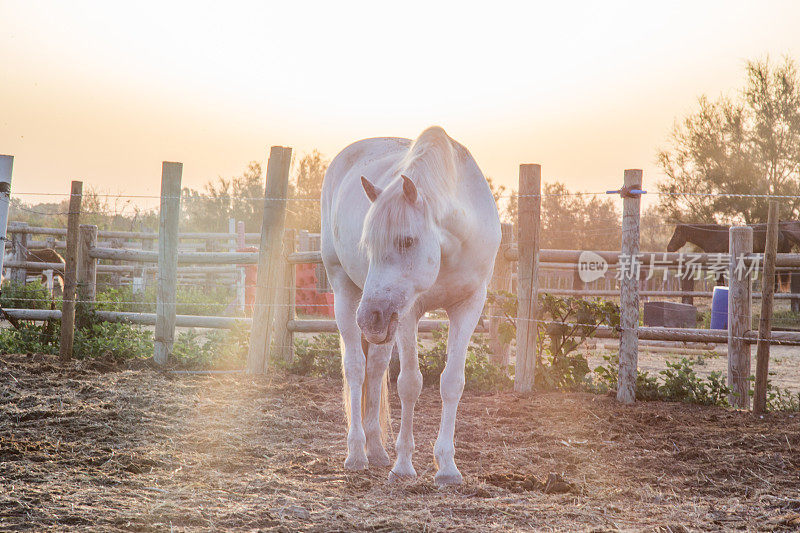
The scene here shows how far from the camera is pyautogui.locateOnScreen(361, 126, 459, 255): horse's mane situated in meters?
3.11

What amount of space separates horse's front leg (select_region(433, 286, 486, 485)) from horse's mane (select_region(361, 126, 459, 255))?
2.03ft

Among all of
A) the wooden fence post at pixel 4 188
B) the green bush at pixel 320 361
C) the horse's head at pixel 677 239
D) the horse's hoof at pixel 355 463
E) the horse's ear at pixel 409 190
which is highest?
the horse's head at pixel 677 239

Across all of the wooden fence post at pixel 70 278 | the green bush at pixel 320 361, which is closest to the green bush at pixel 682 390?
the green bush at pixel 320 361

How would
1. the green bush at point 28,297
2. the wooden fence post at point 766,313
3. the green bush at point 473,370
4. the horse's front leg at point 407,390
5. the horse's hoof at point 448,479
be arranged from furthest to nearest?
the green bush at point 28,297 < the green bush at point 473,370 < the wooden fence post at point 766,313 < the horse's front leg at point 407,390 < the horse's hoof at point 448,479

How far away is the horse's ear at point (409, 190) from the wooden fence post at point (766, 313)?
378 centimetres

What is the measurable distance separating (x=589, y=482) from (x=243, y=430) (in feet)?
7.30

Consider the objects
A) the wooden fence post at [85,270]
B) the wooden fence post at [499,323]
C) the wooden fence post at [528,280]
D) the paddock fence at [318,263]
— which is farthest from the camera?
the wooden fence post at [85,270]

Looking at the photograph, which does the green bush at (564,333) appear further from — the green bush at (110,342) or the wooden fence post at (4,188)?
the wooden fence post at (4,188)

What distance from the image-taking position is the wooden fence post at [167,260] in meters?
7.29

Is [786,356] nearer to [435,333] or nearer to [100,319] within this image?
[435,333]

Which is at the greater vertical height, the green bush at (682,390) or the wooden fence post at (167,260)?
the wooden fence post at (167,260)

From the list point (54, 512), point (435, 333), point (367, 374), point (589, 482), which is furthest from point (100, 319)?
point (589, 482)

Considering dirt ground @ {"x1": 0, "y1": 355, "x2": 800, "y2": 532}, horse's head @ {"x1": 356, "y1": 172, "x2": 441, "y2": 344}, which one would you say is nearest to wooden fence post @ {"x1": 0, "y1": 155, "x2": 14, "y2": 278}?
dirt ground @ {"x1": 0, "y1": 355, "x2": 800, "y2": 532}

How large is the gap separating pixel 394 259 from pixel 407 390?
1156 mm
